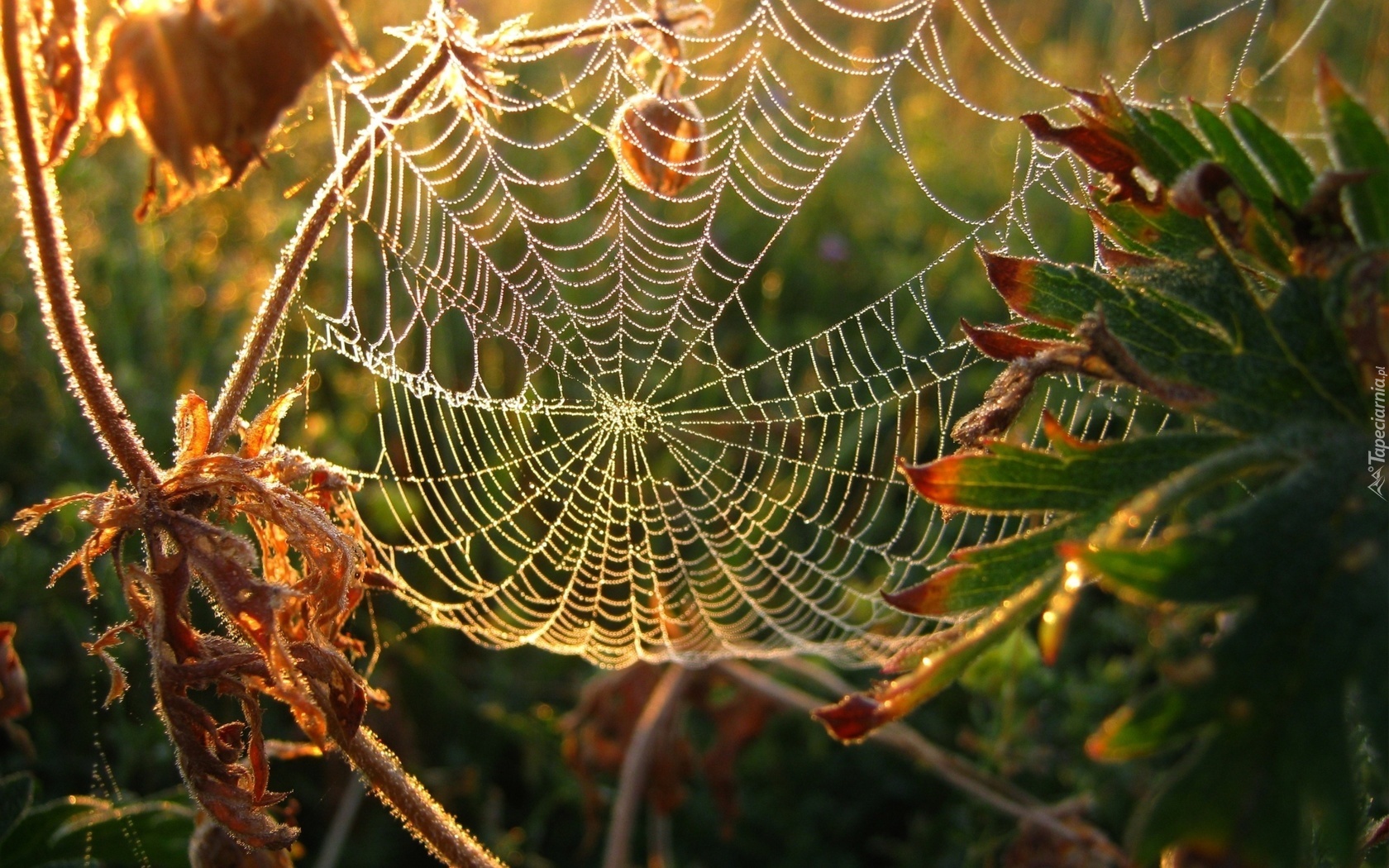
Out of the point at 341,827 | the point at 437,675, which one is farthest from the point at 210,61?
the point at 437,675

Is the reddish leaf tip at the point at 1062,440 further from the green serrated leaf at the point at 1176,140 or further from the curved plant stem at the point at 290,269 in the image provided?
the curved plant stem at the point at 290,269

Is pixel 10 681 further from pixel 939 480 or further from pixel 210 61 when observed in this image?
pixel 939 480

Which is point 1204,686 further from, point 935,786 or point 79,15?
point 935,786

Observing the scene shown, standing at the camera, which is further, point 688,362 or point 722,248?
point 722,248

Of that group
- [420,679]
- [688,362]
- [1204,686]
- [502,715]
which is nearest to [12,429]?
[420,679]

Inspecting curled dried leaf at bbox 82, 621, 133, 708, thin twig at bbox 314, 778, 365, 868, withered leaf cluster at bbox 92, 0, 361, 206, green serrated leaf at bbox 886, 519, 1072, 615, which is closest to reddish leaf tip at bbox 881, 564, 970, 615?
green serrated leaf at bbox 886, 519, 1072, 615

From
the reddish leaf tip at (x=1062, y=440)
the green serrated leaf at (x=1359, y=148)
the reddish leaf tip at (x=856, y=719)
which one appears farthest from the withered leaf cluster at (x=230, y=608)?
the green serrated leaf at (x=1359, y=148)
